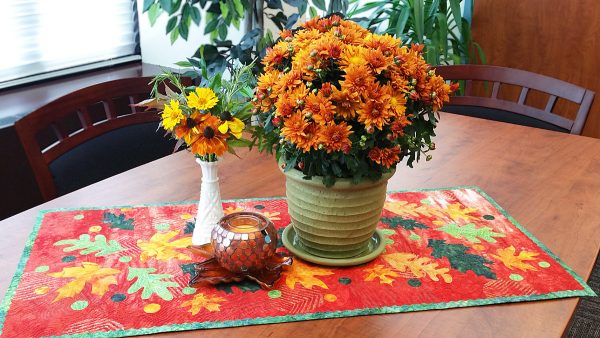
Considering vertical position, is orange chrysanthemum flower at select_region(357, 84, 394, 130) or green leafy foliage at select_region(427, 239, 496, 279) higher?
orange chrysanthemum flower at select_region(357, 84, 394, 130)

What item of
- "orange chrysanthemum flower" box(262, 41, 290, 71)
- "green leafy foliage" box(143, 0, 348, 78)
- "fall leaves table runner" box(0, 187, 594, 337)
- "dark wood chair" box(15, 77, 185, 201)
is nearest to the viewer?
"fall leaves table runner" box(0, 187, 594, 337)

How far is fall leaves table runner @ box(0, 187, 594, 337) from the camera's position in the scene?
0.88 metres

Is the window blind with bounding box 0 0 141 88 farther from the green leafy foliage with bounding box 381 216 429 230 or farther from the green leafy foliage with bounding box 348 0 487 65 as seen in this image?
the green leafy foliage with bounding box 381 216 429 230

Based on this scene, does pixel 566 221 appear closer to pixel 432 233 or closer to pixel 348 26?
pixel 432 233

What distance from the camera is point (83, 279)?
97cm

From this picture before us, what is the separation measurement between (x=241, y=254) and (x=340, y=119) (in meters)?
0.26

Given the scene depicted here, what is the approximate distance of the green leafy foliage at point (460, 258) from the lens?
1.04 m

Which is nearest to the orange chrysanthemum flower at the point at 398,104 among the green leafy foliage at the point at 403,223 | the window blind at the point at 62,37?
the green leafy foliage at the point at 403,223

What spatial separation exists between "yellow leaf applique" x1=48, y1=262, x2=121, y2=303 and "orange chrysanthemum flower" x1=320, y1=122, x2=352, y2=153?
41cm

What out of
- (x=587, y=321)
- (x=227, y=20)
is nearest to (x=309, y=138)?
(x=227, y=20)

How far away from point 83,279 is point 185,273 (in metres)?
0.16

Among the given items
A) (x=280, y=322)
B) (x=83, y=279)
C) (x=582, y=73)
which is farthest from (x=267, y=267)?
(x=582, y=73)

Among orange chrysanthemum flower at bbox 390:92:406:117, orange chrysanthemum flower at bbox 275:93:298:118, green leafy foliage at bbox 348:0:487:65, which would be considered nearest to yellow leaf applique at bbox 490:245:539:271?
orange chrysanthemum flower at bbox 390:92:406:117

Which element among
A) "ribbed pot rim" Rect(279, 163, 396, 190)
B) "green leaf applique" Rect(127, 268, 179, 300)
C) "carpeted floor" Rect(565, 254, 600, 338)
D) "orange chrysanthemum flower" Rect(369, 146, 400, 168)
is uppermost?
"orange chrysanthemum flower" Rect(369, 146, 400, 168)
